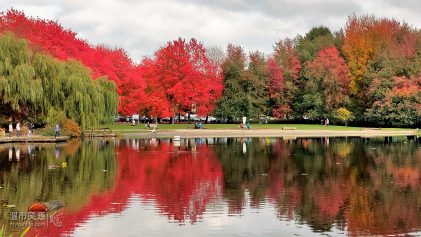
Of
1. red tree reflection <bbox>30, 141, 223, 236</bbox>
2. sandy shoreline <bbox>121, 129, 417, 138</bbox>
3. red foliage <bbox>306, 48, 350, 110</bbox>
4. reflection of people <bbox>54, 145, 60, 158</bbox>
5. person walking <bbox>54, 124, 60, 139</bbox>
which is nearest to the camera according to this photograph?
red tree reflection <bbox>30, 141, 223, 236</bbox>

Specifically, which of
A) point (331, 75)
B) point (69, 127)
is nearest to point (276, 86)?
point (331, 75)

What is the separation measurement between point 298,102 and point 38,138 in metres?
44.2

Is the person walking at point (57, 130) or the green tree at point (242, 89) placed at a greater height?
the green tree at point (242, 89)

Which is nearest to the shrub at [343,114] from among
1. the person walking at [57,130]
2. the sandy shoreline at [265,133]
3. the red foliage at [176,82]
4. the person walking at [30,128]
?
the sandy shoreline at [265,133]

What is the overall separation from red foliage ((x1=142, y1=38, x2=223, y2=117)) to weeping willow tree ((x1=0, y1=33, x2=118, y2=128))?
17657mm

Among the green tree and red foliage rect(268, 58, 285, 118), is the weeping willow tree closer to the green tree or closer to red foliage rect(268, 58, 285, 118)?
the green tree

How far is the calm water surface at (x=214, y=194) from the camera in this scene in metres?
17.7

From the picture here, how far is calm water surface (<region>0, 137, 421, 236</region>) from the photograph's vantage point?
17734mm

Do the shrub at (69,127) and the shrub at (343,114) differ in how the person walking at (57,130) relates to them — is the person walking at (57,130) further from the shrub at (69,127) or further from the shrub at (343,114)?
the shrub at (343,114)

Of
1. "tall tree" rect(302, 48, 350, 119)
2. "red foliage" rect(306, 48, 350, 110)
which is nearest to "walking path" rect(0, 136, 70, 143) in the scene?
"tall tree" rect(302, 48, 350, 119)

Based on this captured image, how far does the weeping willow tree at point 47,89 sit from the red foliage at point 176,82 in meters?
17.7

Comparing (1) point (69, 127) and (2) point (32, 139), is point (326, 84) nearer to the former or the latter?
(1) point (69, 127)

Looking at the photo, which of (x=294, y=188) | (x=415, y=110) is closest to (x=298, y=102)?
(x=415, y=110)

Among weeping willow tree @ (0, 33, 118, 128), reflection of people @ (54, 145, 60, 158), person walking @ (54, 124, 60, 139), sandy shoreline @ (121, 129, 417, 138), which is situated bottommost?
reflection of people @ (54, 145, 60, 158)
